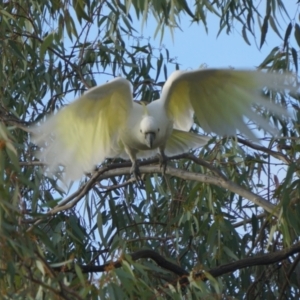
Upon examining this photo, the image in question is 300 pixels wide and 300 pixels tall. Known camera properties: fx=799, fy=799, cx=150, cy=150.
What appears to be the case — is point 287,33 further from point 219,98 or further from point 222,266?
point 222,266

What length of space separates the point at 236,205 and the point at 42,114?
85 cm

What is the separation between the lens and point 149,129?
2938mm

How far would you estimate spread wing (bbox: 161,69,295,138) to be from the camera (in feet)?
9.14

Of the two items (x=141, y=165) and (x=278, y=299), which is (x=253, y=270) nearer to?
(x=278, y=299)

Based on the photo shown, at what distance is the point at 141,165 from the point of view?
312 cm

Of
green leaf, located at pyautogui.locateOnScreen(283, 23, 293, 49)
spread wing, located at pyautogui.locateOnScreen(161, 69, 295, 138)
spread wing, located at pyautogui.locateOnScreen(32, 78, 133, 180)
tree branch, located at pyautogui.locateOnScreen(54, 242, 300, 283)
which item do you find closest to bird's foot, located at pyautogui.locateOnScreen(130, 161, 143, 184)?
spread wing, located at pyautogui.locateOnScreen(32, 78, 133, 180)

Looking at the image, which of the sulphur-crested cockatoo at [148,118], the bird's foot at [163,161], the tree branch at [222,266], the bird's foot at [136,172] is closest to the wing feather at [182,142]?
the sulphur-crested cockatoo at [148,118]

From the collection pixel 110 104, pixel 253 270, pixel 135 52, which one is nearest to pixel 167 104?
pixel 110 104

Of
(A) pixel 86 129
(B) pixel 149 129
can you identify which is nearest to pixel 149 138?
(B) pixel 149 129

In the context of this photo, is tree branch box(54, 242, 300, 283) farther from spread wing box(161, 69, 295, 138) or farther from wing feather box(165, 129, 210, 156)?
wing feather box(165, 129, 210, 156)

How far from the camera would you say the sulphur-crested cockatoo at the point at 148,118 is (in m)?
2.80

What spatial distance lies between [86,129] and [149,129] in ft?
0.85

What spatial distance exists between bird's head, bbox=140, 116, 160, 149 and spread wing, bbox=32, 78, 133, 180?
0.37 ft

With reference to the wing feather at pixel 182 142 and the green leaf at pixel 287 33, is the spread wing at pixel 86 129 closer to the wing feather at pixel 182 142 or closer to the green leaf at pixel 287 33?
the wing feather at pixel 182 142
